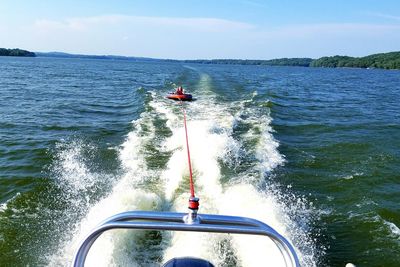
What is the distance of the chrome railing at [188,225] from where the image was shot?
8.77 feet

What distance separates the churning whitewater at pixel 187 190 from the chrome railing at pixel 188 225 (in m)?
2.82

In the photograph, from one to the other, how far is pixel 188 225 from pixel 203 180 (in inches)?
325

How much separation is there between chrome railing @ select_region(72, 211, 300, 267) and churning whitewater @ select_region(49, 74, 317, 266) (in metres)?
2.82

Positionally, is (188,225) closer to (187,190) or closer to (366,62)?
(187,190)

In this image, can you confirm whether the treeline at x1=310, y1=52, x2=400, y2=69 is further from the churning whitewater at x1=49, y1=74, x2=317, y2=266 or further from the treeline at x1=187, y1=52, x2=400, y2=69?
the churning whitewater at x1=49, y1=74, x2=317, y2=266

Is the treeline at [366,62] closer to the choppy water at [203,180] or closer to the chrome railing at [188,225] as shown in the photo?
the choppy water at [203,180]

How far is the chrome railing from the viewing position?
8.77ft

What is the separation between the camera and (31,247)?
835 cm

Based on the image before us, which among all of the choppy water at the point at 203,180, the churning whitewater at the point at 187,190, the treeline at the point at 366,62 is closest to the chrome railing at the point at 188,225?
the churning whitewater at the point at 187,190

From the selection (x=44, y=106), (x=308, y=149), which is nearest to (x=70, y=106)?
(x=44, y=106)

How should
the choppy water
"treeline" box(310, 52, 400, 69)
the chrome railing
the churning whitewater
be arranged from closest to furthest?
the chrome railing < the churning whitewater < the choppy water < "treeline" box(310, 52, 400, 69)

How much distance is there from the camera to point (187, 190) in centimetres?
1012

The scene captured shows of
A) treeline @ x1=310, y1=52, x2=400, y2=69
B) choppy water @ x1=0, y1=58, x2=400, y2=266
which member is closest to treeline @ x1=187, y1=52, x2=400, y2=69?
treeline @ x1=310, y1=52, x2=400, y2=69

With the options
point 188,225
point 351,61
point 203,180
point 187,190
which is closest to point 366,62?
point 351,61
